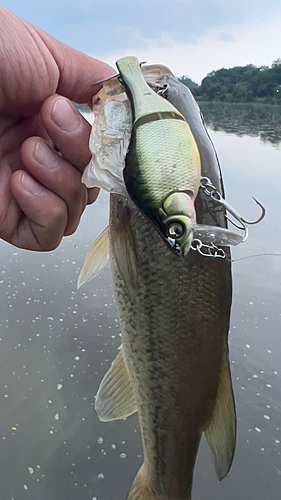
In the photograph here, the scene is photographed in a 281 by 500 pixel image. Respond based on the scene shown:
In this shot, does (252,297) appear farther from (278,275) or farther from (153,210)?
(153,210)

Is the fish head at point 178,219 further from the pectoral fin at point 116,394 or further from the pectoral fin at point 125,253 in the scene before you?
the pectoral fin at point 116,394

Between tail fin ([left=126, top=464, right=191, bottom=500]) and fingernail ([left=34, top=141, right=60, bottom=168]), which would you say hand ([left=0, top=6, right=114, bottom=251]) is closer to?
fingernail ([left=34, top=141, right=60, bottom=168])

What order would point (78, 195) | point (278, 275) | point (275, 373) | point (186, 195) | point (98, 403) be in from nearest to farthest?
point (186, 195)
point (98, 403)
point (78, 195)
point (275, 373)
point (278, 275)

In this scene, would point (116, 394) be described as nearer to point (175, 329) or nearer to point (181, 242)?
point (175, 329)

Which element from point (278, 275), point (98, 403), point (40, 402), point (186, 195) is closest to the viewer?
point (186, 195)

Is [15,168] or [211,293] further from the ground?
[15,168]

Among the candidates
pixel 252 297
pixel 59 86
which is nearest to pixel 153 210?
pixel 59 86

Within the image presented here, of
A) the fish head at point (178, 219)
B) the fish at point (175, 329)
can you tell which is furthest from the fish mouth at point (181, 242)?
the fish at point (175, 329)
